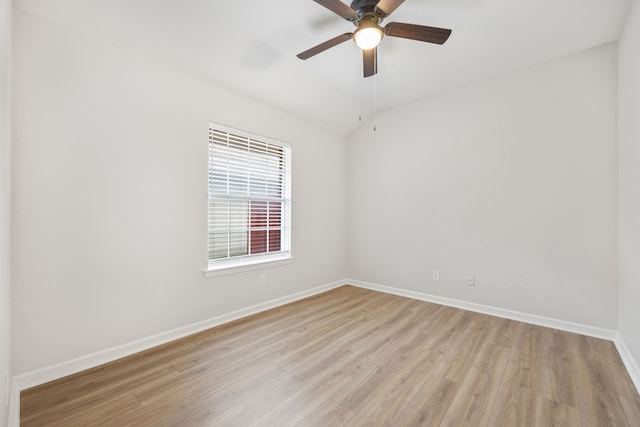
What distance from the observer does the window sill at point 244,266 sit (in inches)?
112

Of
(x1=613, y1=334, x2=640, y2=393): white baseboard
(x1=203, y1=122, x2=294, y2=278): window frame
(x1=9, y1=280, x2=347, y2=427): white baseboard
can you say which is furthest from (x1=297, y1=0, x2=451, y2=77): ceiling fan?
(x1=9, y1=280, x2=347, y2=427): white baseboard

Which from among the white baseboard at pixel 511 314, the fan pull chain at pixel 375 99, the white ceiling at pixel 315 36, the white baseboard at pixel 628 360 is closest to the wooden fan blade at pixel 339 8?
the white ceiling at pixel 315 36

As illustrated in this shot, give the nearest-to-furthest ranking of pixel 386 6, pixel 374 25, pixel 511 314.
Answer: pixel 386 6
pixel 374 25
pixel 511 314

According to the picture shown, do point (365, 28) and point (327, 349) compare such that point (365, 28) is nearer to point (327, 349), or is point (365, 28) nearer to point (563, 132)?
point (563, 132)

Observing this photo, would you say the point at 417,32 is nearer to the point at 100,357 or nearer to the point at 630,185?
the point at 630,185

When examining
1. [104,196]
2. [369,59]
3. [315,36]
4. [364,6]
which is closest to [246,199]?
[104,196]

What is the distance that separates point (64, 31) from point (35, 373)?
2433 mm

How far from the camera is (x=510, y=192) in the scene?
3.10 metres

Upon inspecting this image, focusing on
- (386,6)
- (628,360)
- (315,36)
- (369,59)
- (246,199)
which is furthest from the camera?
(246,199)

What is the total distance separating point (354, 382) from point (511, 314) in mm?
2276

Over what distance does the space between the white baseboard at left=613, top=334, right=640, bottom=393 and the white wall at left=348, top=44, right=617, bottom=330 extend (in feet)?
0.75

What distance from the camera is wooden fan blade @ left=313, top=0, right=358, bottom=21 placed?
173 cm

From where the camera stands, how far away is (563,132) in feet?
9.18

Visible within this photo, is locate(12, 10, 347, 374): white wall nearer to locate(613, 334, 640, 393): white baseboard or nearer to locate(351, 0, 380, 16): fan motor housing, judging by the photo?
locate(351, 0, 380, 16): fan motor housing
